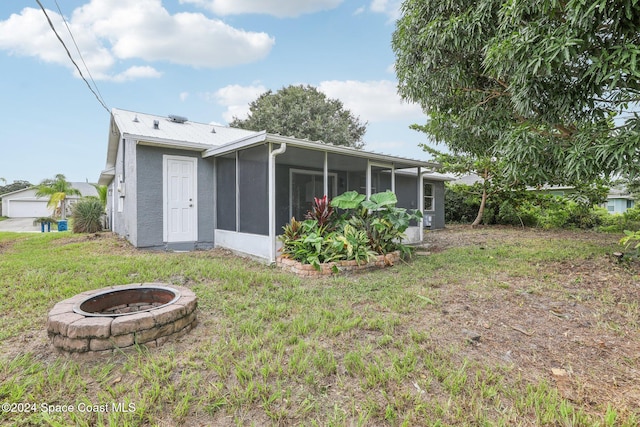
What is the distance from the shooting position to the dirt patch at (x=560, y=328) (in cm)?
212

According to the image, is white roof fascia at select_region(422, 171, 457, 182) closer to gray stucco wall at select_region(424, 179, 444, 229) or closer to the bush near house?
gray stucco wall at select_region(424, 179, 444, 229)

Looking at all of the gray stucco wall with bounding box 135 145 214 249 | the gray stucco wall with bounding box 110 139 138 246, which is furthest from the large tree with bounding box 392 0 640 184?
the gray stucco wall with bounding box 110 139 138 246

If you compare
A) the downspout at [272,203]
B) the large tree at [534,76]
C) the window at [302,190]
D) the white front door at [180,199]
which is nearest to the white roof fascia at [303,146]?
the downspout at [272,203]

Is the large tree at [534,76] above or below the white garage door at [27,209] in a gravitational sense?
above

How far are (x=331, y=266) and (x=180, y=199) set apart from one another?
13.8ft

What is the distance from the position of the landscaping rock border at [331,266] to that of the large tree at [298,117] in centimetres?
1515

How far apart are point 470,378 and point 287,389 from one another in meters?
1.28

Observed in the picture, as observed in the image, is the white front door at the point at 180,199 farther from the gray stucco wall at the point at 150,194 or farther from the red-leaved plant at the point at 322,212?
the red-leaved plant at the point at 322,212

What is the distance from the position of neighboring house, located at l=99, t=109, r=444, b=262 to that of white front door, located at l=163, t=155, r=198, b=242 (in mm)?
21

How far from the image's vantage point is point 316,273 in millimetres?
5062

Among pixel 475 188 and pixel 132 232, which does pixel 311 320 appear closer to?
pixel 132 232

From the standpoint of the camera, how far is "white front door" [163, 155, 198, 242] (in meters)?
7.00

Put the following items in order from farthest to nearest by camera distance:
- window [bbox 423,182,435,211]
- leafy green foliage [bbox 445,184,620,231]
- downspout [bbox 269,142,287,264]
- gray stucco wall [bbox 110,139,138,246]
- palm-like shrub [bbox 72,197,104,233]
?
window [bbox 423,182,435,211] → leafy green foliage [bbox 445,184,620,231] → palm-like shrub [bbox 72,197,104,233] → gray stucco wall [bbox 110,139,138,246] → downspout [bbox 269,142,287,264]

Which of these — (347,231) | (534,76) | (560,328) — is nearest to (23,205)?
(347,231)
